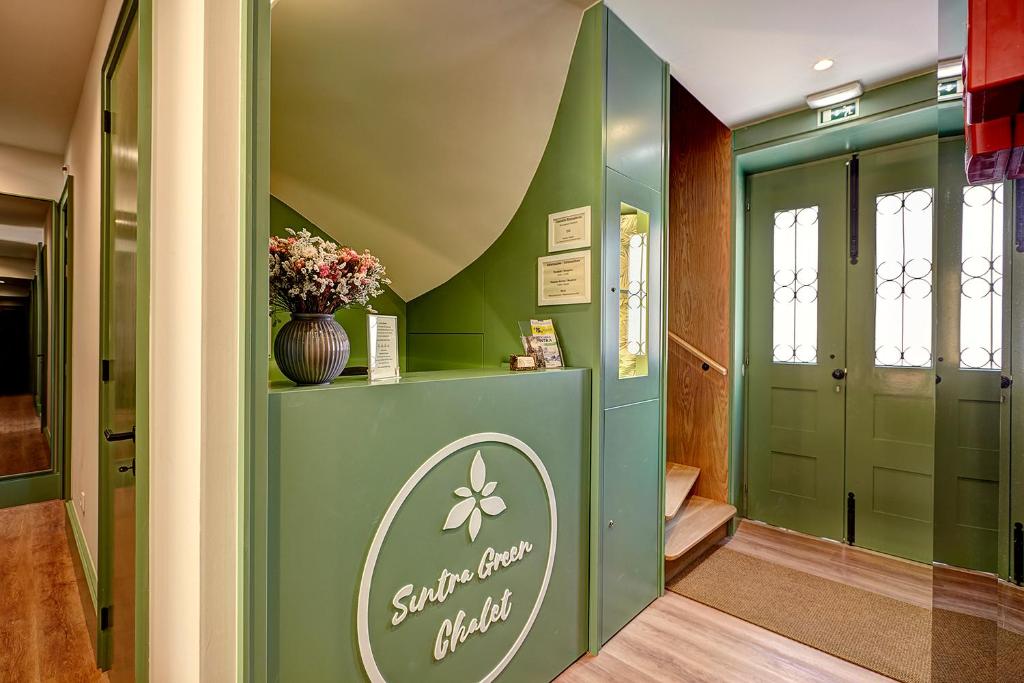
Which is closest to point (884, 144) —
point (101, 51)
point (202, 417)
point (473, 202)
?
point (473, 202)

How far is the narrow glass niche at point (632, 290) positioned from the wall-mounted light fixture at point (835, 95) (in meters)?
1.40

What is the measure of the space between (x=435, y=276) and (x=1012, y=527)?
229cm

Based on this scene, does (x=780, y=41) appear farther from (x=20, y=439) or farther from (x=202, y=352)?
(x=20, y=439)

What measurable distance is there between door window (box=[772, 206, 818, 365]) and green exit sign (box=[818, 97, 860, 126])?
0.55m

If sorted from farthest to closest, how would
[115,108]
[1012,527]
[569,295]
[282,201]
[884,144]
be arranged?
[884,144] → [282,201] → [569,295] → [115,108] → [1012,527]

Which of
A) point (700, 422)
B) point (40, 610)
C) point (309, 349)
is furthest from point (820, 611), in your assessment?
point (40, 610)

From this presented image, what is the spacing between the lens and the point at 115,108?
1.84 m

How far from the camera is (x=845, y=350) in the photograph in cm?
302

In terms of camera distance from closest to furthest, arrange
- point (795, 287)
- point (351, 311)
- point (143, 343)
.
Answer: point (143, 343) < point (351, 311) < point (795, 287)

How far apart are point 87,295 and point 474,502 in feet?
7.86

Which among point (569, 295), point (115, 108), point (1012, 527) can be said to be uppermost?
point (115, 108)

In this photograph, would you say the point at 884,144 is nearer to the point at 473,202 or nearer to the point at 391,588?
the point at 473,202

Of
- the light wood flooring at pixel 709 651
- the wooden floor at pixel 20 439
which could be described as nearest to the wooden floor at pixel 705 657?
the light wood flooring at pixel 709 651

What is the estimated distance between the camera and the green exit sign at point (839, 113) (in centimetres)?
270
